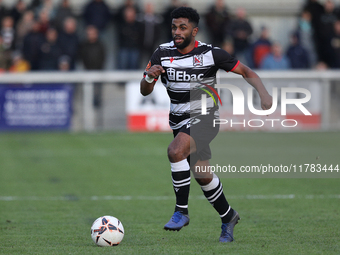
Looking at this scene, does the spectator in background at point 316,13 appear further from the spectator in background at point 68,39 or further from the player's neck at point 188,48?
the player's neck at point 188,48

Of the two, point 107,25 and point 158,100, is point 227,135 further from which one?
point 107,25

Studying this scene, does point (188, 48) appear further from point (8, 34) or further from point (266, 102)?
point (8, 34)

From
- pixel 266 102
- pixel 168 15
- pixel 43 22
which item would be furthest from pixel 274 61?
pixel 266 102

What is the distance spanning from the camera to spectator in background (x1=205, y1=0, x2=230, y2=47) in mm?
17641

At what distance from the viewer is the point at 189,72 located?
5531 mm

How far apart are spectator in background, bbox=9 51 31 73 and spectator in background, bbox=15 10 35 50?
395 mm

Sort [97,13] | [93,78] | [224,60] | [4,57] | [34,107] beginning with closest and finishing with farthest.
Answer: [224,60] < [34,107] < [4,57] < [93,78] < [97,13]

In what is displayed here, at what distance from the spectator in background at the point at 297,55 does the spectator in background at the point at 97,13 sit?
5.58 metres

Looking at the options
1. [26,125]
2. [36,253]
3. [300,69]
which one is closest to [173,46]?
[36,253]

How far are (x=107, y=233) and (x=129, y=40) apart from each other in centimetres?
1246

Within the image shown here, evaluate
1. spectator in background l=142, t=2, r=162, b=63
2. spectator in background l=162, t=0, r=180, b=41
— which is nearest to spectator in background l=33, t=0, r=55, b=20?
spectator in background l=142, t=2, r=162, b=63

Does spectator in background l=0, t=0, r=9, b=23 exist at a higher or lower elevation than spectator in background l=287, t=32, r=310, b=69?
higher

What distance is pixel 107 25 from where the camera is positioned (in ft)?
61.8

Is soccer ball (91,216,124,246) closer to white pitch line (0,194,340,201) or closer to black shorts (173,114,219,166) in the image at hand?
black shorts (173,114,219,166)
